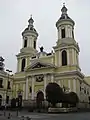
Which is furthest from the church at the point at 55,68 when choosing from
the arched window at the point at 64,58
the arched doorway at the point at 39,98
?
the arched doorway at the point at 39,98

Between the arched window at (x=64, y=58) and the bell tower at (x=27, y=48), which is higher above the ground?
the bell tower at (x=27, y=48)

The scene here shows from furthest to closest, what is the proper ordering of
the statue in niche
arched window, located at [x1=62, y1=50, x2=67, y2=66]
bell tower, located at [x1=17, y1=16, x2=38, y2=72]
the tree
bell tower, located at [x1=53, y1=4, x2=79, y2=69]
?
bell tower, located at [x1=17, y1=16, x2=38, y2=72] < the statue in niche < arched window, located at [x1=62, y1=50, x2=67, y2=66] < bell tower, located at [x1=53, y1=4, x2=79, y2=69] < the tree

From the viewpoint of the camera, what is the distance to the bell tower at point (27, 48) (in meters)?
54.0

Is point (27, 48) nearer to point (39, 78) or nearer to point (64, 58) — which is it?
point (39, 78)

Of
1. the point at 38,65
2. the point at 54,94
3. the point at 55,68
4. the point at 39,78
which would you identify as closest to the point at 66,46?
the point at 55,68

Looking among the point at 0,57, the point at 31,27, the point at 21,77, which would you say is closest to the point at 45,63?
the point at 21,77

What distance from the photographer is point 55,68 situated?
45.8 m

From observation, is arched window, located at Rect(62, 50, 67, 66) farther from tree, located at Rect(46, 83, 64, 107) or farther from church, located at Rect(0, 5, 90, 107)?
tree, located at Rect(46, 83, 64, 107)

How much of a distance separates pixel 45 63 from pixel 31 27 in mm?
17065

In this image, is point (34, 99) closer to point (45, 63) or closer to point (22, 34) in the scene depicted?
point (45, 63)

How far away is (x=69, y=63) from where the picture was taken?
45.0 meters

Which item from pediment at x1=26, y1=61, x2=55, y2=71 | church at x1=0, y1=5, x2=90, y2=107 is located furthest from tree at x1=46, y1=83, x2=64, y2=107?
pediment at x1=26, y1=61, x2=55, y2=71

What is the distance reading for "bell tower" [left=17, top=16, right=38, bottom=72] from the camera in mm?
54000

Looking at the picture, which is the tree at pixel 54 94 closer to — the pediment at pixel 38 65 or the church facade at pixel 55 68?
the church facade at pixel 55 68
